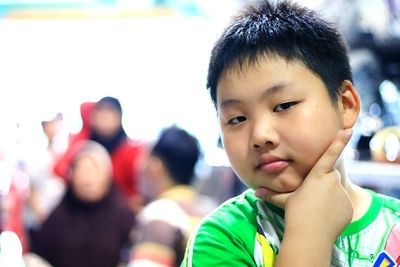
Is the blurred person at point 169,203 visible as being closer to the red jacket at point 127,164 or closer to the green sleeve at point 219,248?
the red jacket at point 127,164

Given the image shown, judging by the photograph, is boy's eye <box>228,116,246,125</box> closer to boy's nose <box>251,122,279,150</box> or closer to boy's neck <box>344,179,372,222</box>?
boy's nose <box>251,122,279,150</box>

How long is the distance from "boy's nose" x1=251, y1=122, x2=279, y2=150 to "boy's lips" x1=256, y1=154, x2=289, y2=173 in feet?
0.05

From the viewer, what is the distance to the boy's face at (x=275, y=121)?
2.66ft

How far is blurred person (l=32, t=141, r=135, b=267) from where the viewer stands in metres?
3.06

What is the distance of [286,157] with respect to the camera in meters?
0.82

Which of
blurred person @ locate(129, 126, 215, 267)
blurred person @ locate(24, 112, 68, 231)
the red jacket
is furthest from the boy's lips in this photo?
blurred person @ locate(24, 112, 68, 231)

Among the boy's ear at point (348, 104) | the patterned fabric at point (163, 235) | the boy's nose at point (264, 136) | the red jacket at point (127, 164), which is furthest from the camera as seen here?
the red jacket at point (127, 164)

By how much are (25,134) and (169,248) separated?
475cm

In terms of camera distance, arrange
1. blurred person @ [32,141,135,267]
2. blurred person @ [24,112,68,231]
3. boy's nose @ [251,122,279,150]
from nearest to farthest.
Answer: boy's nose @ [251,122,279,150] < blurred person @ [32,141,135,267] < blurred person @ [24,112,68,231]

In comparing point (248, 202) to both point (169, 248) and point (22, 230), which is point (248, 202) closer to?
point (169, 248)

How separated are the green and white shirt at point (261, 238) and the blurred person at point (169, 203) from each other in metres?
1.33

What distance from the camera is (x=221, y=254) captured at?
0.81m

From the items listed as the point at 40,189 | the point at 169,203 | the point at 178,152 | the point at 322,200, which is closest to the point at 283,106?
the point at 322,200

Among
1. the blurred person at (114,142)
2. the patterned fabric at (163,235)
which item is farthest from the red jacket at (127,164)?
the patterned fabric at (163,235)
